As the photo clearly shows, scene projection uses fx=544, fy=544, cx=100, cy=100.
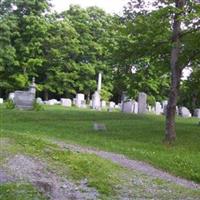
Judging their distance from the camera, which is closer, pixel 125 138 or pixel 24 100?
pixel 125 138

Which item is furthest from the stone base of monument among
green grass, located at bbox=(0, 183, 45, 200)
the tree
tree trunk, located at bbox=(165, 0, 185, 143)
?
green grass, located at bbox=(0, 183, 45, 200)

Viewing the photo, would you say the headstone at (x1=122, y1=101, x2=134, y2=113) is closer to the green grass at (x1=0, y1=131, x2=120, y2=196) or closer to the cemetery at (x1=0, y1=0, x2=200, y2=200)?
the cemetery at (x1=0, y1=0, x2=200, y2=200)

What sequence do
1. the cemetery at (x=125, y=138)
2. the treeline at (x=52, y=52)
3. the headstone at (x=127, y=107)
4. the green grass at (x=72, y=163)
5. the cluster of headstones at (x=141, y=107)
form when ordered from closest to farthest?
the cemetery at (x=125, y=138), the green grass at (x=72, y=163), the cluster of headstones at (x=141, y=107), the headstone at (x=127, y=107), the treeline at (x=52, y=52)

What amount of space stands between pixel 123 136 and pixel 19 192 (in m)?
11.5

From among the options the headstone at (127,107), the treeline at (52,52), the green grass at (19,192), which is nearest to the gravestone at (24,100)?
the headstone at (127,107)

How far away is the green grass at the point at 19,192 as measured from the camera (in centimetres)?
763

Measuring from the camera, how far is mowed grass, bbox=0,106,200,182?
13250mm

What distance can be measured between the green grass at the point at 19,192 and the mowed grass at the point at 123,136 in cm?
433

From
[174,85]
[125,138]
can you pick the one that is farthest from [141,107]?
[174,85]

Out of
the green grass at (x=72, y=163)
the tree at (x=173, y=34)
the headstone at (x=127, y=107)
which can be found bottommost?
the green grass at (x=72, y=163)

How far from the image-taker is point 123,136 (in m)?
19.3

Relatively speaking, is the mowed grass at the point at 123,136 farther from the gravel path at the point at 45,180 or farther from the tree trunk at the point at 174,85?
the gravel path at the point at 45,180

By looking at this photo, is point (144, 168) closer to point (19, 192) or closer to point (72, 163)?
point (72, 163)

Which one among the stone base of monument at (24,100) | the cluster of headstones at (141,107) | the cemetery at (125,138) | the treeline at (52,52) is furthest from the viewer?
the treeline at (52,52)
